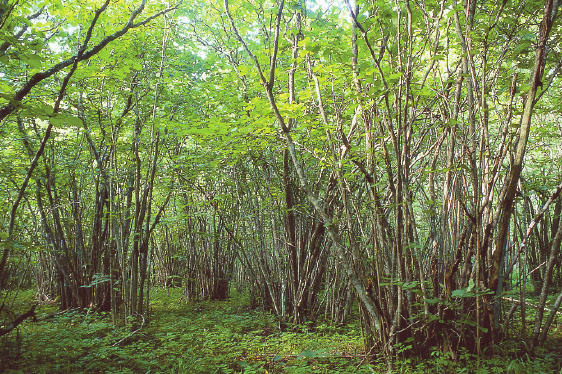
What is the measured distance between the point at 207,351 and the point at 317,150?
7.08 feet

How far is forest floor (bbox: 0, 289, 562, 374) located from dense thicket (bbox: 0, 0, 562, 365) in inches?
8.7

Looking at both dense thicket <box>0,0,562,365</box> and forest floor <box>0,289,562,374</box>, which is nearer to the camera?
dense thicket <box>0,0,562,365</box>

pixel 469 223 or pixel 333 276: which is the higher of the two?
pixel 469 223

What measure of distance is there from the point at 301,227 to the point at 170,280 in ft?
18.0

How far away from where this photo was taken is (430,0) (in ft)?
8.10

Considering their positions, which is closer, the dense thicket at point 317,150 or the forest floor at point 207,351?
the dense thicket at point 317,150

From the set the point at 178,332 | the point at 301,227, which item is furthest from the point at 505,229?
the point at 178,332

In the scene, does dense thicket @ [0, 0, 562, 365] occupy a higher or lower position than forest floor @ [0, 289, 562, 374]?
higher

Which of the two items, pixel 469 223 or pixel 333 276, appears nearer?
pixel 469 223

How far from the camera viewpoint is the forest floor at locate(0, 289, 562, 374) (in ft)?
7.76

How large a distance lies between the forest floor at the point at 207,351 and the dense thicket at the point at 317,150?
0.22m

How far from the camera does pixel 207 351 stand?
3189mm

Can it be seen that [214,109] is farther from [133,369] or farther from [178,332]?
[133,369]

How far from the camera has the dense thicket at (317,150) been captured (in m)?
2.25
